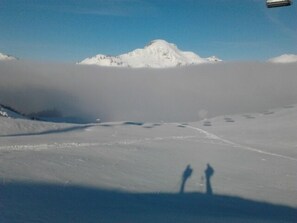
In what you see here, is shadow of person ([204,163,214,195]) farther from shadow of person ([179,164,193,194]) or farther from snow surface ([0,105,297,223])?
shadow of person ([179,164,193,194])

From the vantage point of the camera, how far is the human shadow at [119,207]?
9898 millimetres

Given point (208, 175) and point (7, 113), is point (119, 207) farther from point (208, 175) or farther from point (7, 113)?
point (7, 113)

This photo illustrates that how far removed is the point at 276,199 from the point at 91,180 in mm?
8062

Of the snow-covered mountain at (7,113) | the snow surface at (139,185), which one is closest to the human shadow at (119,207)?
the snow surface at (139,185)

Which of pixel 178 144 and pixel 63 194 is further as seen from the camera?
pixel 178 144

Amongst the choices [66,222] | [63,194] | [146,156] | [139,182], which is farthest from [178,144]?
[66,222]

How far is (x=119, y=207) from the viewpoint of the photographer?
11.9 m

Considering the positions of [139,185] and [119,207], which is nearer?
[119,207]

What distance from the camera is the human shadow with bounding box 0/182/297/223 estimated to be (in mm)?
9898

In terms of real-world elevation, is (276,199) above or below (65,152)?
below

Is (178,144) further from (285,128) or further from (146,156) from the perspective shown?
(285,128)

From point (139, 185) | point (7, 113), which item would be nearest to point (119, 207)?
point (139, 185)

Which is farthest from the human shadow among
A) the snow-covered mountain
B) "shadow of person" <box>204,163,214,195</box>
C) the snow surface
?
the snow-covered mountain

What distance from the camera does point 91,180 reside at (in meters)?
15.6
